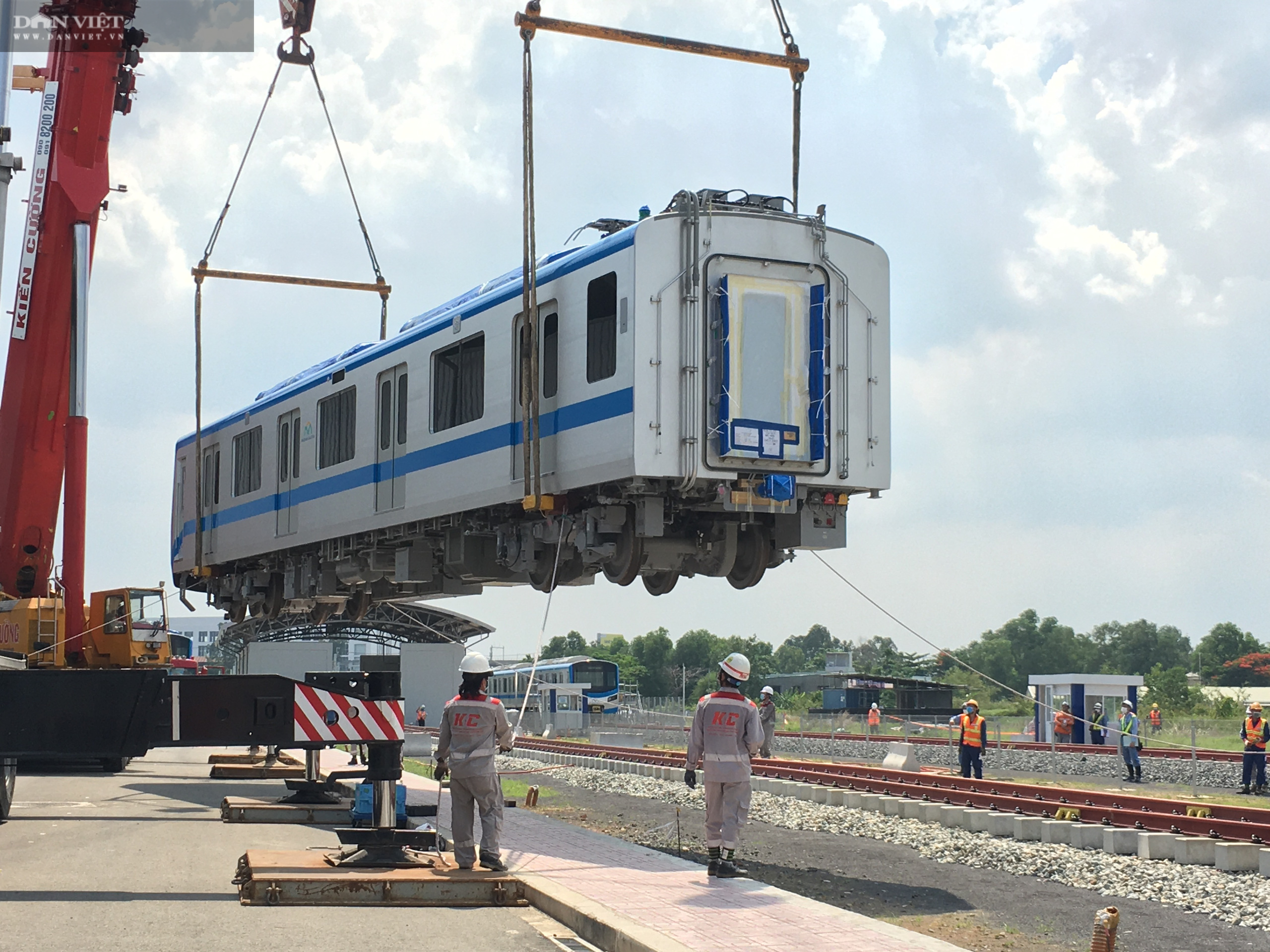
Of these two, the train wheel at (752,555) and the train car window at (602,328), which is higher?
the train car window at (602,328)

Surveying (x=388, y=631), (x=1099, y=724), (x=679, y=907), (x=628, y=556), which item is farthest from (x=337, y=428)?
(x=388, y=631)

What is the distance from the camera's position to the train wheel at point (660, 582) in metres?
14.6

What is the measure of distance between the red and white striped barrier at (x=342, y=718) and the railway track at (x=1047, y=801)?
794 centimetres

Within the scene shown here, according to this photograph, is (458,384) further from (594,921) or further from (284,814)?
(594,921)

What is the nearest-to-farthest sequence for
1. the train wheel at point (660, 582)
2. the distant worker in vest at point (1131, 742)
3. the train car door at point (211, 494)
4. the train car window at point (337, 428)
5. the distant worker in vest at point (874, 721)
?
the train wheel at point (660, 582) → the train car window at point (337, 428) → the train car door at point (211, 494) → the distant worker in vest at point (1131, 742) → the distant worker in vest at point (874, 721)

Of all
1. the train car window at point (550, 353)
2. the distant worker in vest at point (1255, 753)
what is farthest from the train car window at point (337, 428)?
the distant worker in vest at point (1255, 753)

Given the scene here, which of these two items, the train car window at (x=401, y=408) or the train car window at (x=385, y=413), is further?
the train car window at (x=385, y=413)

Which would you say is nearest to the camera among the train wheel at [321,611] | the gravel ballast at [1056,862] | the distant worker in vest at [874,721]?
the gravel ballast at [1056,862]

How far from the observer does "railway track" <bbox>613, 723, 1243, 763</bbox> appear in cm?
2866

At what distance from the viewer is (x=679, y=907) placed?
28.6ft

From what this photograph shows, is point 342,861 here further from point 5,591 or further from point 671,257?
point 5,591

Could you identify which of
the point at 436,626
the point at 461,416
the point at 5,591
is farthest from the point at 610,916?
the point at 436,626

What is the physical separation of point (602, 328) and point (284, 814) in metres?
5.89

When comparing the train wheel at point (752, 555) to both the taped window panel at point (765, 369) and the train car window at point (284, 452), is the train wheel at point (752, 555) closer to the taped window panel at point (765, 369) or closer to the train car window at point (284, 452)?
the taped window panel at point (765, 369)
